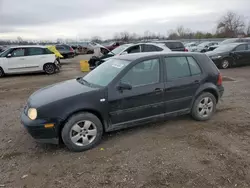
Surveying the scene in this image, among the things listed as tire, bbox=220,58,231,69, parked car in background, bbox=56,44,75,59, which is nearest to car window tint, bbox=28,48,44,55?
parked car in background, bbox=56,44,75,59

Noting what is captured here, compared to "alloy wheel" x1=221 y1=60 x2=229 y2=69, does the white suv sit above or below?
above

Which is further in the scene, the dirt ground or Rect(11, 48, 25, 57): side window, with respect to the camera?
Rect(11, 48, 25, 57): side window

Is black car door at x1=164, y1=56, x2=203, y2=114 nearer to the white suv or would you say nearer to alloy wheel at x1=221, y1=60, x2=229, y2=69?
alloy wheel at x1=221, y1=60, x2=229, y2=69

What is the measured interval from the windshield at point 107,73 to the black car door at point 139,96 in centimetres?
18

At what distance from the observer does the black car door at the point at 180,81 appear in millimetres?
4129

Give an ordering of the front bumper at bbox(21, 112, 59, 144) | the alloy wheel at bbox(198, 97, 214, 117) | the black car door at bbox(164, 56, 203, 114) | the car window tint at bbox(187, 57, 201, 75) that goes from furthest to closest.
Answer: the alloy wheel at bbox(198, 97, 214, 117), the car window tint at bbox(187, 57, 201, 75), the black car door at bbox(164, 56, 203, 114), the front bumper at bbox(21, 112, 59, 144)

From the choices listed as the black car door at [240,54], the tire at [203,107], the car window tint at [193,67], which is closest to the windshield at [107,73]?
the car window tint at [193,67]

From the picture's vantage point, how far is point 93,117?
3.54 meters

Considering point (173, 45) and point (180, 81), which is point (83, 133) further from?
point (173, 45)

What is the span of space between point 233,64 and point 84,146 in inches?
466

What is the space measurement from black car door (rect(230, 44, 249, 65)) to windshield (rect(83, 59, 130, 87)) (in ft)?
34.6

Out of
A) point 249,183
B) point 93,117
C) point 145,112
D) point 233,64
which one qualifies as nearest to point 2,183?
point 93,117

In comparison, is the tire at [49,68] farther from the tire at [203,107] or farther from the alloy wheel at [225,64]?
the alloy wheel at [225,64]

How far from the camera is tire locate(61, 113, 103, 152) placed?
3416 mm
